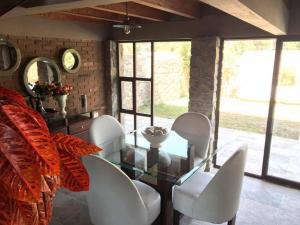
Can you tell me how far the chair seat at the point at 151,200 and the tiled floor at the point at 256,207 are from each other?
625 mm

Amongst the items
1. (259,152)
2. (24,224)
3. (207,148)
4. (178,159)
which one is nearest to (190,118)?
(207,148)

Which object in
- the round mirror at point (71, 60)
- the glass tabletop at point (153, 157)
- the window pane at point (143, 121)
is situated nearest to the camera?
the glass tabletop at point (153, 157)

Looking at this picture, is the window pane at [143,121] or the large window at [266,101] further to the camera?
the window pane at [143,121]

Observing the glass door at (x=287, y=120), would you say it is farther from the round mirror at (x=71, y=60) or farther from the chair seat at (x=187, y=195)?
the round mirror at (x=71, y=60)

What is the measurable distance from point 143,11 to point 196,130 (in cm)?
174

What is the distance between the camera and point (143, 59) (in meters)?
4.30

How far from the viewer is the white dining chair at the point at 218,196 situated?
1.93m

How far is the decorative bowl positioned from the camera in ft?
9.02

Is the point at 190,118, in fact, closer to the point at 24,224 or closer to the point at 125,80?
the point at 125,80

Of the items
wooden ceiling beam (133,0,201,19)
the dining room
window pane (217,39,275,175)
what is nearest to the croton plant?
the dining room

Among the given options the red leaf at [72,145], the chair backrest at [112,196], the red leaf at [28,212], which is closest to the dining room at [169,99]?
the chair backrest at [112,196]

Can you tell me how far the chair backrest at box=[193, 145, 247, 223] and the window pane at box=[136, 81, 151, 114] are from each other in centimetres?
257

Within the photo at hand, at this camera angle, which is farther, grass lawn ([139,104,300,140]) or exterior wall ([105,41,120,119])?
exterior wall ([105,41,120,119])

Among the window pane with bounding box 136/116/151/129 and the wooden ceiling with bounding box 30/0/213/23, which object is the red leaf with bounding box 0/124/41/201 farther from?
the window pane with bounding box 136/116/151/129
